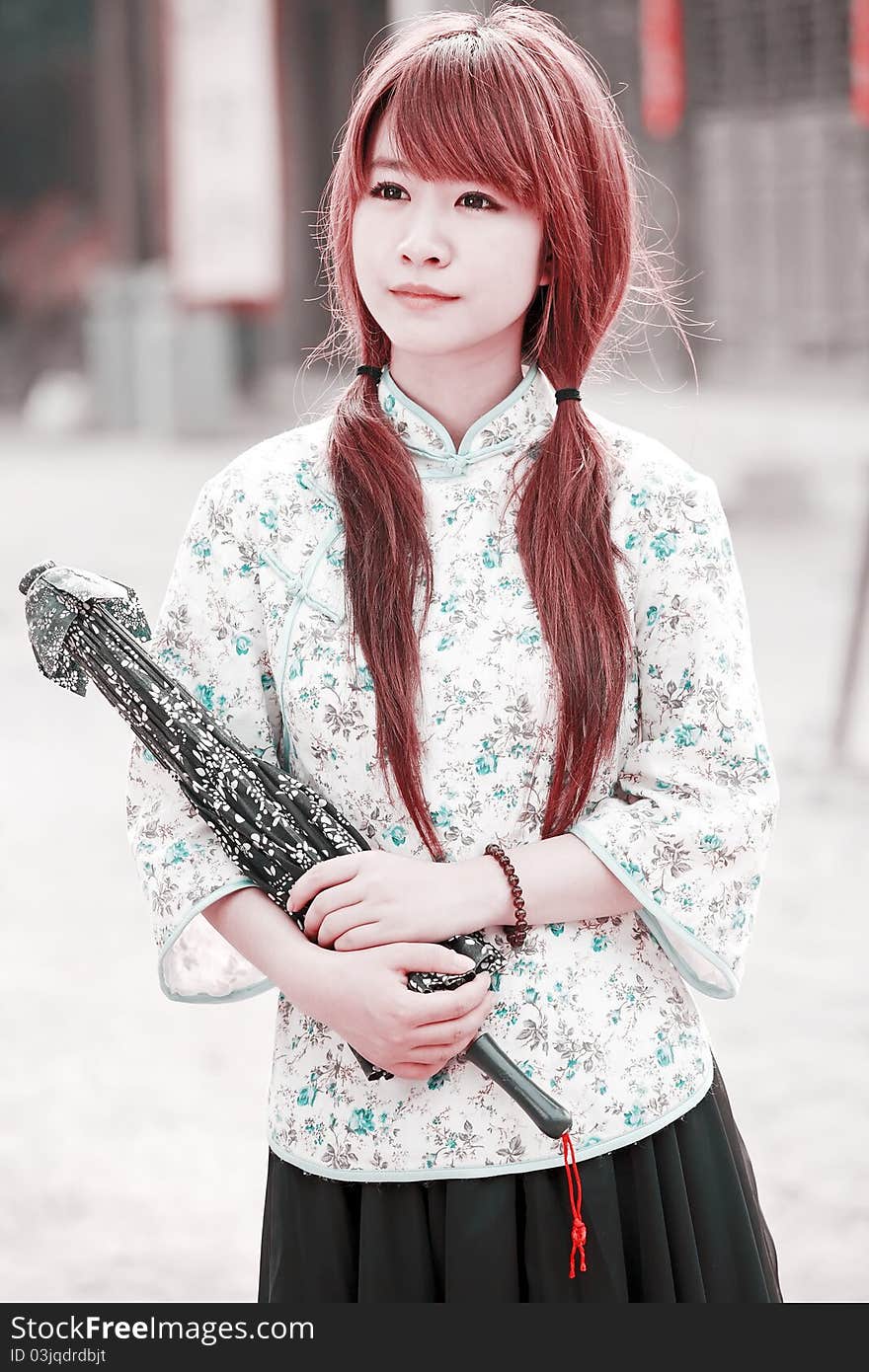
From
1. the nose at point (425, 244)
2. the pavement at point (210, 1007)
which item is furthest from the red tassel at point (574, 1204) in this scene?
the pavement at point (210, 1007)

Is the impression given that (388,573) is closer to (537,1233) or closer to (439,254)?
(439,254)

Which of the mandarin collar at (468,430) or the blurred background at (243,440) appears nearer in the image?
the mandarin collar at (468,430)

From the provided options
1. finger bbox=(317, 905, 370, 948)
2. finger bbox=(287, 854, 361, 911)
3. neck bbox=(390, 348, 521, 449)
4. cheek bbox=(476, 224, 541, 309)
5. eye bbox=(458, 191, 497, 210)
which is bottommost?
finger bbox=(317, 905, 370, 948)

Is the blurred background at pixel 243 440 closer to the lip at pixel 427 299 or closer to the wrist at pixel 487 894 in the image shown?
the lip at pixel 427 299

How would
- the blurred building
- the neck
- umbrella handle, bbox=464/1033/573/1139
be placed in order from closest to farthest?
umbrella handle, bbox=464/1033/573/1139 → the neck → the blurred building

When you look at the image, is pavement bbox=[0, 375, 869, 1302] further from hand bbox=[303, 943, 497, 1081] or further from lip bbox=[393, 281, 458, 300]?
hand bbox=[303, 943, 497, 1081]

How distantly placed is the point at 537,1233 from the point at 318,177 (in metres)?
6.50

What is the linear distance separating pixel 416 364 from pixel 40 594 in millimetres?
306

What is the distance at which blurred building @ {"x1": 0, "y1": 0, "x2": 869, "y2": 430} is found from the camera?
585 cm

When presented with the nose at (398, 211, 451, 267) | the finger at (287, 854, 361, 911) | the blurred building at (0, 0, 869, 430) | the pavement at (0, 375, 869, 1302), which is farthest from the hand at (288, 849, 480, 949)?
the blurred building at (0, 0, 869, 430)

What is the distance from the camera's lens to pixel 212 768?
3.25 ft

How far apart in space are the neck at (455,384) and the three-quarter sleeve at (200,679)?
154 millimetres

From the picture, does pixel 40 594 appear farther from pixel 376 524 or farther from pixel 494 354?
pixel 494 354

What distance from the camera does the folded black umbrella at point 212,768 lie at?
0.99 m
